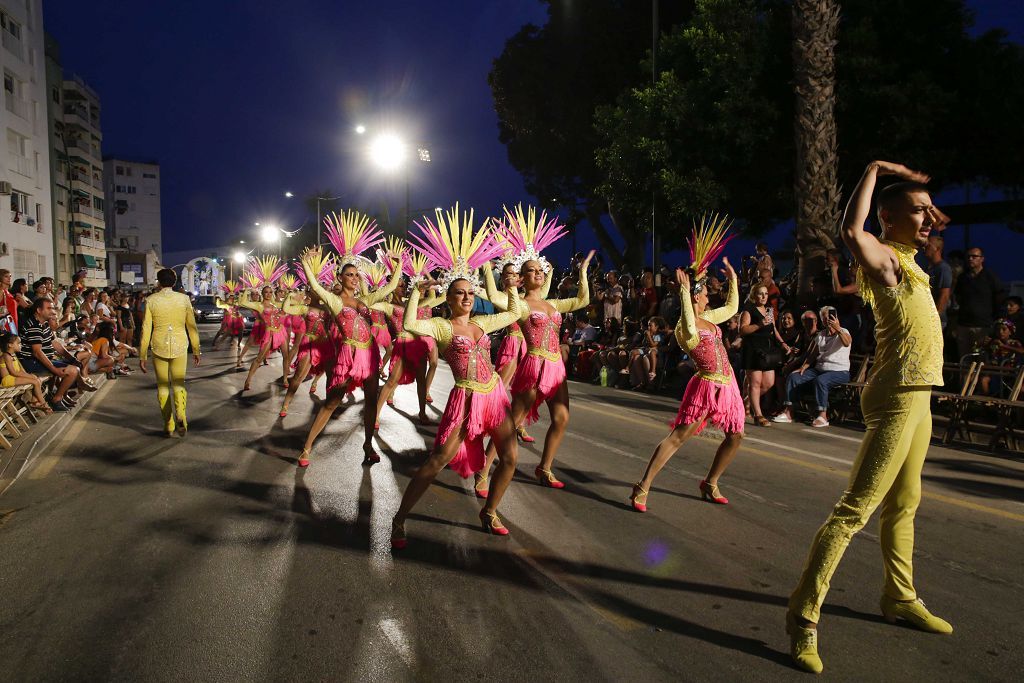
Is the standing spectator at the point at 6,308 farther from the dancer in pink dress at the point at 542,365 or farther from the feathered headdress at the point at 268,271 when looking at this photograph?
the dancer in pink dress at the point at 542,365

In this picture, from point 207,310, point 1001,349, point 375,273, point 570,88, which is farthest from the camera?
point 207,310

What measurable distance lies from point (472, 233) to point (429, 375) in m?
4.17

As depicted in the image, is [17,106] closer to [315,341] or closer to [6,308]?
[6,308]

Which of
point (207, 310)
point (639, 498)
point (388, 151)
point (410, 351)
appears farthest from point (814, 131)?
point (207, 310)

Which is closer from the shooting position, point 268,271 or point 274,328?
point 274,328

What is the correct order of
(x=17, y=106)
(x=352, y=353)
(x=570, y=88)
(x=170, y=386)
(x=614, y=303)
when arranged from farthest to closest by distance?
(x=17, y=106)
(x=570, y=88)
(x=614, y=303)
(x=170, y=386)
(x=352, y=353)

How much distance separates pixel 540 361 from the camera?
7.35 metres

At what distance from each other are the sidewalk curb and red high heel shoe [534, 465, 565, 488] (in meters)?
5.08

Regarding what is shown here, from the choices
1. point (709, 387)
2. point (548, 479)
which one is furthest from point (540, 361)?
point (709, 387)

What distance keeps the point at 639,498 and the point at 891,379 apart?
296cm

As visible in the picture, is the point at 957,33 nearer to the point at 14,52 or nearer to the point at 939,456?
the point at 939,456

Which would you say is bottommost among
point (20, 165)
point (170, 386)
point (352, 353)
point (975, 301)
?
point (170, 386)

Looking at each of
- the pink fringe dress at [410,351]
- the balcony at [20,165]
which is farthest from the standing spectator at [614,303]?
the balcony at [20,165]

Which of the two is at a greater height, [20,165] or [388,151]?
[20,165]
